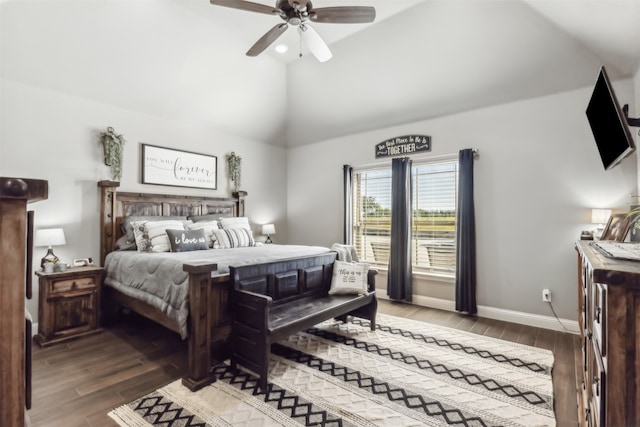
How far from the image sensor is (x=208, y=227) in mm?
4113

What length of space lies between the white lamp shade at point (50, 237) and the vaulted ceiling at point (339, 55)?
1.52m

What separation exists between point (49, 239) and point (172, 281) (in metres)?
1.60

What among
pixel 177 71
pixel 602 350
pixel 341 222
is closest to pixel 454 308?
pixel 341 222

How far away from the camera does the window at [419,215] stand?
4.25 m

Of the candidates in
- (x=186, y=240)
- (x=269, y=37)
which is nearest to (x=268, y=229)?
(x=186, y=240)

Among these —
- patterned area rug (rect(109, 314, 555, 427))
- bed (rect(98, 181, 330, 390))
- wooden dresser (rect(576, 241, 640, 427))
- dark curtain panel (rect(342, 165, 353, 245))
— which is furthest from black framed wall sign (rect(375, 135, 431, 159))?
wooden dresser (rect(576, 241, 640, 427))

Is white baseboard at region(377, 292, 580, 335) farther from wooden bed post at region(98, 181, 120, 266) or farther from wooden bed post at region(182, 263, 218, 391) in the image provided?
wooden bed post at region(98, 181, 120, 266)

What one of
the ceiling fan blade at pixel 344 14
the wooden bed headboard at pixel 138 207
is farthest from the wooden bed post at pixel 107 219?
the ceiling fan blade at pixel 344 14

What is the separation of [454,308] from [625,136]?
3002 millimetres

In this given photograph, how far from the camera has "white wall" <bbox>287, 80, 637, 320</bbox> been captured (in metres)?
3.26

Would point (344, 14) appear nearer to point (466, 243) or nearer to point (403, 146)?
point (403, 146)

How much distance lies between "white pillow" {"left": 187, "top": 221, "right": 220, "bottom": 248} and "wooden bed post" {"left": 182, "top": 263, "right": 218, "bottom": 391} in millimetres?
1758

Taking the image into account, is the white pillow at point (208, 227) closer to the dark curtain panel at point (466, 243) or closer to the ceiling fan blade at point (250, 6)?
the ceiling fan blade at point (250, 6)

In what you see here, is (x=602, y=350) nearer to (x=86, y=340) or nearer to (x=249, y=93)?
(x=86, y=340)
